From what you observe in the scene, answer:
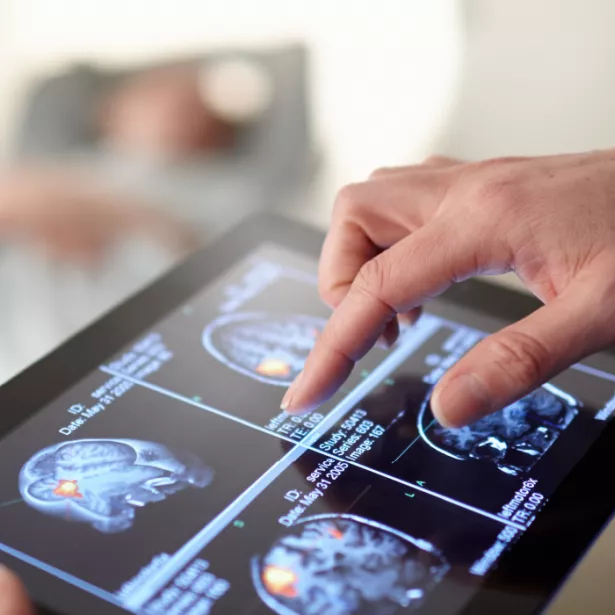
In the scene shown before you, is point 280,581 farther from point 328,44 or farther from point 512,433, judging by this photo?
point 328,44

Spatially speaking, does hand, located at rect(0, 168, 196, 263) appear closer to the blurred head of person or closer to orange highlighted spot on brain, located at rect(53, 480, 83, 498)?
the blurred head of person

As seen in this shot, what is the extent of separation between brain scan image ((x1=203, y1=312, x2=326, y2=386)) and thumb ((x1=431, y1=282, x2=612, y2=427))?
0.21 meters

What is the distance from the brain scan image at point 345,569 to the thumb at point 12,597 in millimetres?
155

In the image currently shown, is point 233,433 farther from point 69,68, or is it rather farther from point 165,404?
point 69,68

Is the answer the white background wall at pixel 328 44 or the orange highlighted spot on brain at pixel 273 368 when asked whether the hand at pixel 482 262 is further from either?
the white background wall at pixel 328 44

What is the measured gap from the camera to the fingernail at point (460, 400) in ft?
2.22

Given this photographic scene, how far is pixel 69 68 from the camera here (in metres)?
1.59

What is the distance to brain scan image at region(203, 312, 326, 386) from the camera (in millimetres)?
859

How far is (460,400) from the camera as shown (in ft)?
2.22

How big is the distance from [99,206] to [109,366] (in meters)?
0.58

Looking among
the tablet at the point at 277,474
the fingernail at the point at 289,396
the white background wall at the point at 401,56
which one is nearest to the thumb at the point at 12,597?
the tablet at the point at 277,474

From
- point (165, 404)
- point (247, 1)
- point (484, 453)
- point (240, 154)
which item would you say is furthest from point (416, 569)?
point (247, 1)

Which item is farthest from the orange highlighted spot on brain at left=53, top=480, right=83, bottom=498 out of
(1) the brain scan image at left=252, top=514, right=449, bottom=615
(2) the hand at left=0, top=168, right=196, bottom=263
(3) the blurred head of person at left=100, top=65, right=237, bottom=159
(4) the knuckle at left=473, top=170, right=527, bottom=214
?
(3) the blurred head of person at left=100, top=65, right=237, bottom=159

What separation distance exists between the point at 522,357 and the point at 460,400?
0.19 ft
